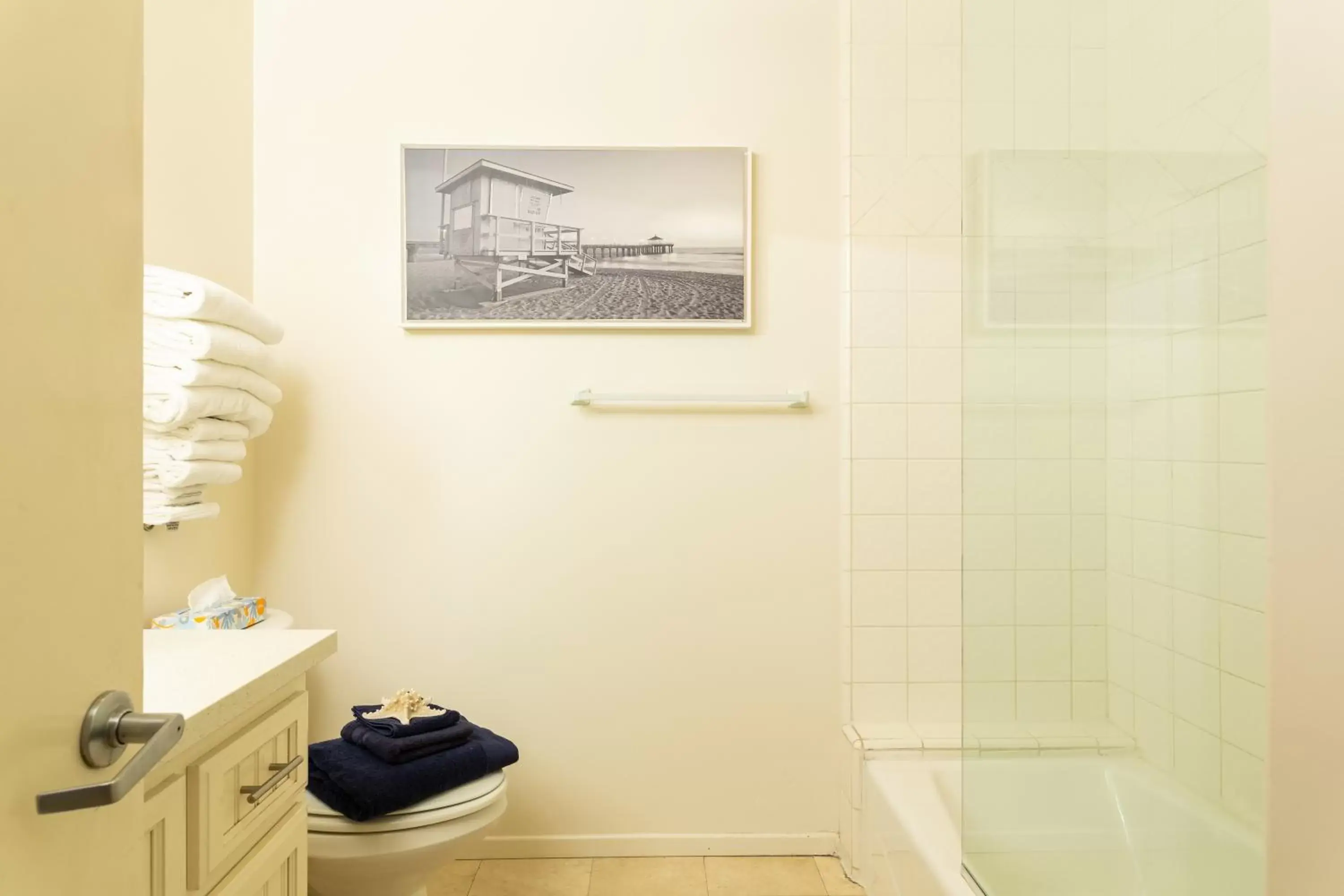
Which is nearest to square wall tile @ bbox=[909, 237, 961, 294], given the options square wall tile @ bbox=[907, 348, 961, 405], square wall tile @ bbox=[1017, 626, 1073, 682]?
square wall tile @ bbox=[907, 348, 961, 405]

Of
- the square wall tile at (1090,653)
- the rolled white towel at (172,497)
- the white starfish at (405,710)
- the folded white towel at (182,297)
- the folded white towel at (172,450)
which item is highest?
the folded white towel at (182,297)

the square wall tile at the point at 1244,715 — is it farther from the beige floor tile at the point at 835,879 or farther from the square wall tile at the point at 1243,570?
the beige floor tile at the point at 835,879

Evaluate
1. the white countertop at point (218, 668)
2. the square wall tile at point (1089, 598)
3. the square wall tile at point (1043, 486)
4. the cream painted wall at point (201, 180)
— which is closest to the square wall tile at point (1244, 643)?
the square wall tile at point (1089, 598)

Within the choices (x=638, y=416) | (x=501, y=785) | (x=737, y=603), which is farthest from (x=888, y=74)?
(x=501, y=785)

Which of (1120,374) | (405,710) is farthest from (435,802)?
(1120,374)

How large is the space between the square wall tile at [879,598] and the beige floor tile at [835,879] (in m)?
0.61

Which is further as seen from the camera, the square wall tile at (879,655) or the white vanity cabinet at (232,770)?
the square wall tile at (879,655)

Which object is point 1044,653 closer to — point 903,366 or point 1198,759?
point 1198,759

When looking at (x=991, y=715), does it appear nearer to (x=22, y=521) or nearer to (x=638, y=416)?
(x=638, y=416)

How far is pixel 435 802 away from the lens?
5.49 ft

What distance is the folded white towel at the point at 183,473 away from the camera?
1608mm

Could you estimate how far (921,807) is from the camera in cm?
180

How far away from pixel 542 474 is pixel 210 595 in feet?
2.64

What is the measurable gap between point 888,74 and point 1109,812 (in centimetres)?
183
